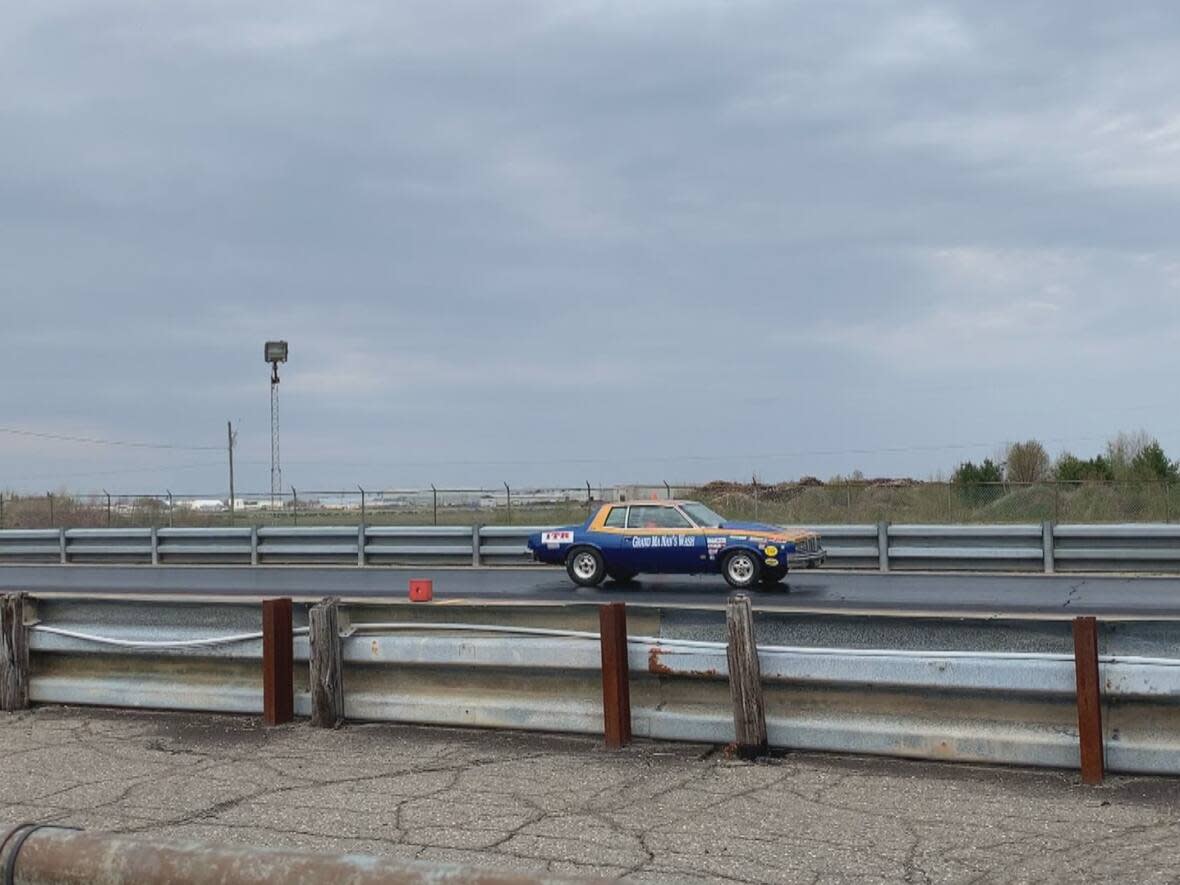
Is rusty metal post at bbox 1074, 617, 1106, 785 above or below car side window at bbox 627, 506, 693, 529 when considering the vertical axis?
below

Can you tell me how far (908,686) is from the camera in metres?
7.73

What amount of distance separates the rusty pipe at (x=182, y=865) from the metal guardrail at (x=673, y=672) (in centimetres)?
463

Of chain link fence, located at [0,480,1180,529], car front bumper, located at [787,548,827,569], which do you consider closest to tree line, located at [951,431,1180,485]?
chain link fence, located at [0,480,1180,529]

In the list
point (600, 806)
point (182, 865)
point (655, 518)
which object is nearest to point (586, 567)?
point (655, 518)

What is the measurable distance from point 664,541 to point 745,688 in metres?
14.0

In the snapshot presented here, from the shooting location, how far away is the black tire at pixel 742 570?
69.8ft

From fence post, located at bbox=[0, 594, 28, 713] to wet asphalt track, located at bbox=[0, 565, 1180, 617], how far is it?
26.7 feet

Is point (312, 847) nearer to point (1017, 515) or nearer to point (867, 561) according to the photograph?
point (867, 561)

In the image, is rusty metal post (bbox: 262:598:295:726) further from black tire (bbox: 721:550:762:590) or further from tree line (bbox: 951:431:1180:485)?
tree line (bbox: 951:431:1180:485)

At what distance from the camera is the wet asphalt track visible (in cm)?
1827

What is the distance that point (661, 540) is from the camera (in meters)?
22.0

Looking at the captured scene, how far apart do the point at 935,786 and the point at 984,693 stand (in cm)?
61

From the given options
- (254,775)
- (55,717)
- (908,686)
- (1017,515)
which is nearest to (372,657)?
(254,775)

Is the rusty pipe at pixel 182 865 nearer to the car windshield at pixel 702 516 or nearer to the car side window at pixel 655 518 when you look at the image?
the car windshield at pixel 702 516
